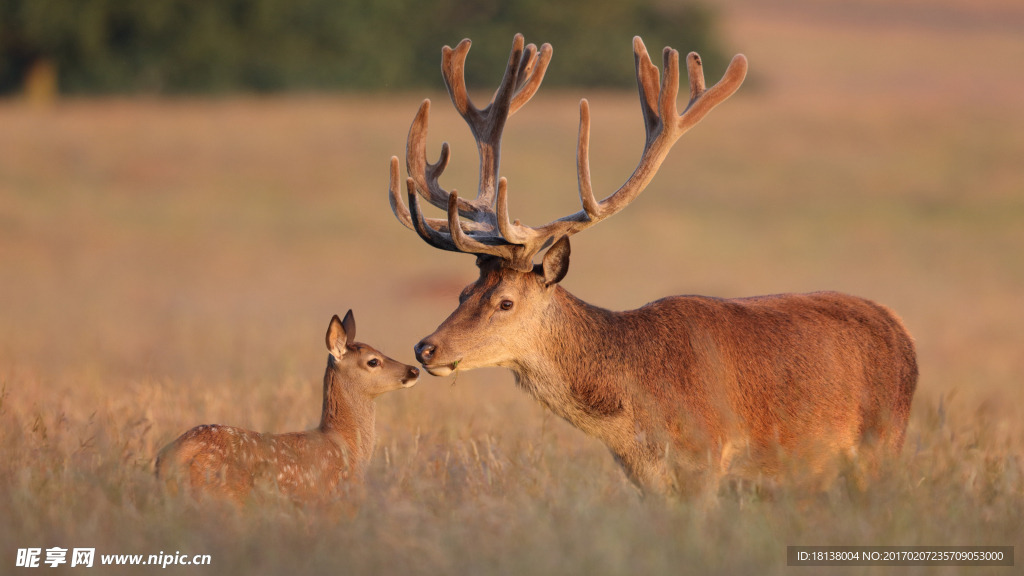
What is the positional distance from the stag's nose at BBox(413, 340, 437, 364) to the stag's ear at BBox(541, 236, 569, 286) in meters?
0.71

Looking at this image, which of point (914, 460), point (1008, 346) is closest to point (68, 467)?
point (914, 460)

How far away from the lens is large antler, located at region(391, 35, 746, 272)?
5.60m

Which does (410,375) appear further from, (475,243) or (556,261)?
(556,261)

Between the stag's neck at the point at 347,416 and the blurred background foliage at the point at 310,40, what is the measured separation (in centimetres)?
3117

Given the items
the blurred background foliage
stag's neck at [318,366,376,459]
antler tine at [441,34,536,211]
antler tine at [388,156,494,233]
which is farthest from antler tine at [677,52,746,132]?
the blurred background foliage

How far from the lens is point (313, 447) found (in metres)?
5.61

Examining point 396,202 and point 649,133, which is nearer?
point 396,202

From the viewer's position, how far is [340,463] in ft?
18.7

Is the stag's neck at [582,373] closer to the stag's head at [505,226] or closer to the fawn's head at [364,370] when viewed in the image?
the stag's head at [505,226]

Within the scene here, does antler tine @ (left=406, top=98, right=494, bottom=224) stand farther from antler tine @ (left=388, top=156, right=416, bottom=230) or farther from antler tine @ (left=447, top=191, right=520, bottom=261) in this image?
antler tine @ (left=447, top=191, right=520, bottom=261)

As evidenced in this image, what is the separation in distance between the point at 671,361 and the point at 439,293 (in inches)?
129

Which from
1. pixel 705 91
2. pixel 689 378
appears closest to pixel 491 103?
pixel 705 91

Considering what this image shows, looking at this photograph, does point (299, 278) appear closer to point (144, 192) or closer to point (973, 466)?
point (144, 192)

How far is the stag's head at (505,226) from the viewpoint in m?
5.41
